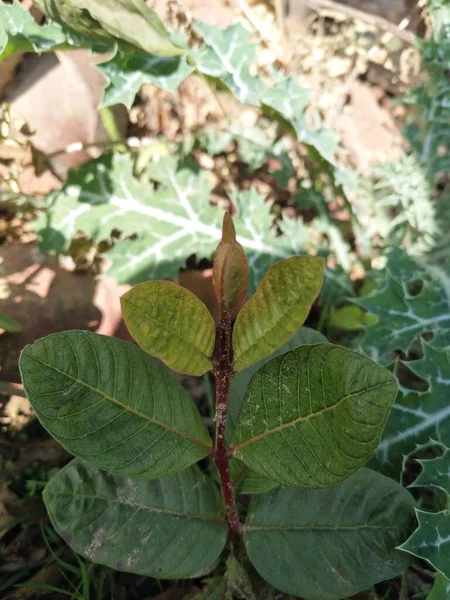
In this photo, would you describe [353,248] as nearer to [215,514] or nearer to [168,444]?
[215,514]

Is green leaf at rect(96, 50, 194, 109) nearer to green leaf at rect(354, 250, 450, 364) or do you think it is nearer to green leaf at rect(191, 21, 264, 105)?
green leaf at rect(191, 21, 264, 105)

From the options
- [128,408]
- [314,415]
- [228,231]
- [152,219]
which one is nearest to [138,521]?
[128,408]

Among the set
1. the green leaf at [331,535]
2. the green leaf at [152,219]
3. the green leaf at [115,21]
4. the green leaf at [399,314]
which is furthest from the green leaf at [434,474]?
the green leaf at [115,21]

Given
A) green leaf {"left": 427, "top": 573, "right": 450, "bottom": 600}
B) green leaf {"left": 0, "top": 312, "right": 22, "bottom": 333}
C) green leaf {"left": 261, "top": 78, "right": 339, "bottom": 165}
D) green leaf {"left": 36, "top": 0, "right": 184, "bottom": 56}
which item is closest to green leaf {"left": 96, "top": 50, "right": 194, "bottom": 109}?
green leaf {"left": 36, "top": 0, "right": 184, "bottom": 56}

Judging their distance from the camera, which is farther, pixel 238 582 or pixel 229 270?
pixel 238 582

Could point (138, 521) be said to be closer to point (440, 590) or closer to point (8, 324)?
point (440, 590)

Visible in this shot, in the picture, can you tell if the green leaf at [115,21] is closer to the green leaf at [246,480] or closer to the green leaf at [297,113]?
the green leaf at [297,113]

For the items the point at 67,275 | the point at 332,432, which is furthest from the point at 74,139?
the point at 332,432
